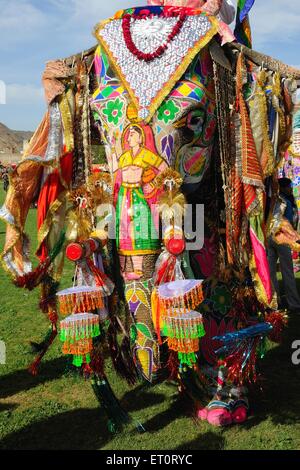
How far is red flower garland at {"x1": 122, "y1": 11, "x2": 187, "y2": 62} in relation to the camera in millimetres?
3385

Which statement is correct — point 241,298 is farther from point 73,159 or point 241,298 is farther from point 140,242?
point 73,159

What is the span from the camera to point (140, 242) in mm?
3252

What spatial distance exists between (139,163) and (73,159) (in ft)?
2.29

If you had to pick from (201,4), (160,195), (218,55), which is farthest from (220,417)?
(201,4)

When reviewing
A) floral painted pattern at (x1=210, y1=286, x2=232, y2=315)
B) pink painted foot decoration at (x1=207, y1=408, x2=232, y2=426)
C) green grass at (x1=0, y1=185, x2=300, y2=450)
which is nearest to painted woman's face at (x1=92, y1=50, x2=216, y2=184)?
floral painted pattern at (x1=210, y1=286, x2=232, y2=315)

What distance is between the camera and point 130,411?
157 inches

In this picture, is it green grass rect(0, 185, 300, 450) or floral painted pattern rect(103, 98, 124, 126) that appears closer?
floral painted pattern rect(103, 98, 124, 126)

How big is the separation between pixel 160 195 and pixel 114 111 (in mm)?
634

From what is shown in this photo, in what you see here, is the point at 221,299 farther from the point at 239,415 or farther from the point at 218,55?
the point at 218,55

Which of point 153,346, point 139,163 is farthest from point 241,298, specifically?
point 139,163

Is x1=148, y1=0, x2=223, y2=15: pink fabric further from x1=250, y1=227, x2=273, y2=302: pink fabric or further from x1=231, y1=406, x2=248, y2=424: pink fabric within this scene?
x1=231, y1=406, x2=248, y2=424: pink fabric

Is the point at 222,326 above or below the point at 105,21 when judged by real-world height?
below

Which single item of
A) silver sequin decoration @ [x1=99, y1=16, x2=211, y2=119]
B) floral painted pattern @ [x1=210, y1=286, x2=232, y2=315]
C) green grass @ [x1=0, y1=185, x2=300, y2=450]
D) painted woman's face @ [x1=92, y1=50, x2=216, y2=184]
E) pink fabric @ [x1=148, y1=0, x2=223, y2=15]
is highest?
pink fabric @ [x1=148, y1=0, x2=223, y2=15]

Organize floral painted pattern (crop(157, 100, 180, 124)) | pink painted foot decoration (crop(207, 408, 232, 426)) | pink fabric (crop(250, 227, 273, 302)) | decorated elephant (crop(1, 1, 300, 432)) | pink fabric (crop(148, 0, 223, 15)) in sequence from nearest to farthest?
decorated elephant (crop(1, 1, 300, 432)), floral painted pattern (crop(157, 100, 180, 124)), pink fabric (crop(250, 227, 273, 302)), pink painted foot decoration (crop(207, 408, 232, 426)), pink fabric (crop(148, 0, 223, 15))
